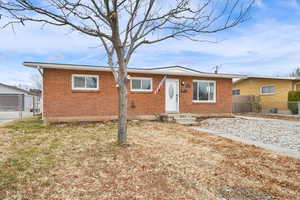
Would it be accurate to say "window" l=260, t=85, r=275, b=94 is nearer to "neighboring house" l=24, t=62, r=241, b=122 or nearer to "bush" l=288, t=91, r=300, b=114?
"bush" l=288, t=91, r=300, b=114

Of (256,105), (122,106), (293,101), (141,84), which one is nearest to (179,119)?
(141,84)

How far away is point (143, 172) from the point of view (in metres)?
3.36

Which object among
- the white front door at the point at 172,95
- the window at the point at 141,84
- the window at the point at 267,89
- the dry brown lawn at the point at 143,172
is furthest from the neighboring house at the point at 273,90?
the dry brown lawn at the point at 143,172

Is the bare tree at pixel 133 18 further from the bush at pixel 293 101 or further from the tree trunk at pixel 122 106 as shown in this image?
the bush at pixel 293 101

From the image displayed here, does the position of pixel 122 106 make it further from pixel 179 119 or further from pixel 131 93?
pixel 179 119

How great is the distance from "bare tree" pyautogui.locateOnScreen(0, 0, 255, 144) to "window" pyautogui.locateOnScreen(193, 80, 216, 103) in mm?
7115

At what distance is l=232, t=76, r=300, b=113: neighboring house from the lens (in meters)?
16.4

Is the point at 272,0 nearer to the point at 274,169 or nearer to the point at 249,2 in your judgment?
the point at 249,2

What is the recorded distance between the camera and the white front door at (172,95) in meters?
11.2

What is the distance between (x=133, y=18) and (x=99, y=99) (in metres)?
5.71

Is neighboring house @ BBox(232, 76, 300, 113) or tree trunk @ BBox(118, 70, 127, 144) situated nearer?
tree trunk @ BBox(118, 70, 127, 144)

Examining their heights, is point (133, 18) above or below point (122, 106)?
above

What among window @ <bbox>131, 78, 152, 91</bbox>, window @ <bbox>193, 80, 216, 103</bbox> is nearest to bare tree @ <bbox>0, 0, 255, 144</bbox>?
window @ <bbox>131, 78, 152, 91</bbox>

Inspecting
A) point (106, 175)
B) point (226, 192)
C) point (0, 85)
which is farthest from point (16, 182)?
point (0, 85)
